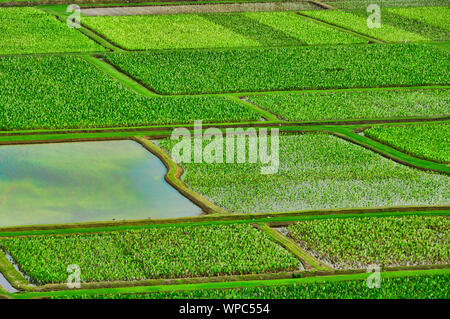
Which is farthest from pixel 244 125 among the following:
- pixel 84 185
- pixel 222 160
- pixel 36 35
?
pixel 36 35

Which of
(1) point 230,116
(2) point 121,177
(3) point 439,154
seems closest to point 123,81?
(1) point 230,116

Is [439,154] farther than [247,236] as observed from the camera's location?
Yes

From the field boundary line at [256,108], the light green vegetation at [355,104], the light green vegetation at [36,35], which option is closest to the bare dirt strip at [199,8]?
the light green vegetation at [36,35]

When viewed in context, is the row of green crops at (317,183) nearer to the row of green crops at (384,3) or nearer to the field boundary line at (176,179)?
the field boundary line at (176,179)

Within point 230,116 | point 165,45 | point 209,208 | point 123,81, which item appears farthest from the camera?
point 165,45

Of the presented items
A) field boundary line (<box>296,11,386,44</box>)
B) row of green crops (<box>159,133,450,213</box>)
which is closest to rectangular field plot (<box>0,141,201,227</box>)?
row of green crops (<box>159,133,450,213</box>)

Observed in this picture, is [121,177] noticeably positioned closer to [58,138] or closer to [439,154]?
[58,138]

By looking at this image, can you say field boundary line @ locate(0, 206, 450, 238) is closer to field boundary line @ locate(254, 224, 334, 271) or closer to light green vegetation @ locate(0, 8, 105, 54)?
field boundary line @ locate(254, 224, 334, 271)

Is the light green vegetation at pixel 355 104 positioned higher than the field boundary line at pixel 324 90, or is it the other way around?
the field boundary line at pixel 324 90
